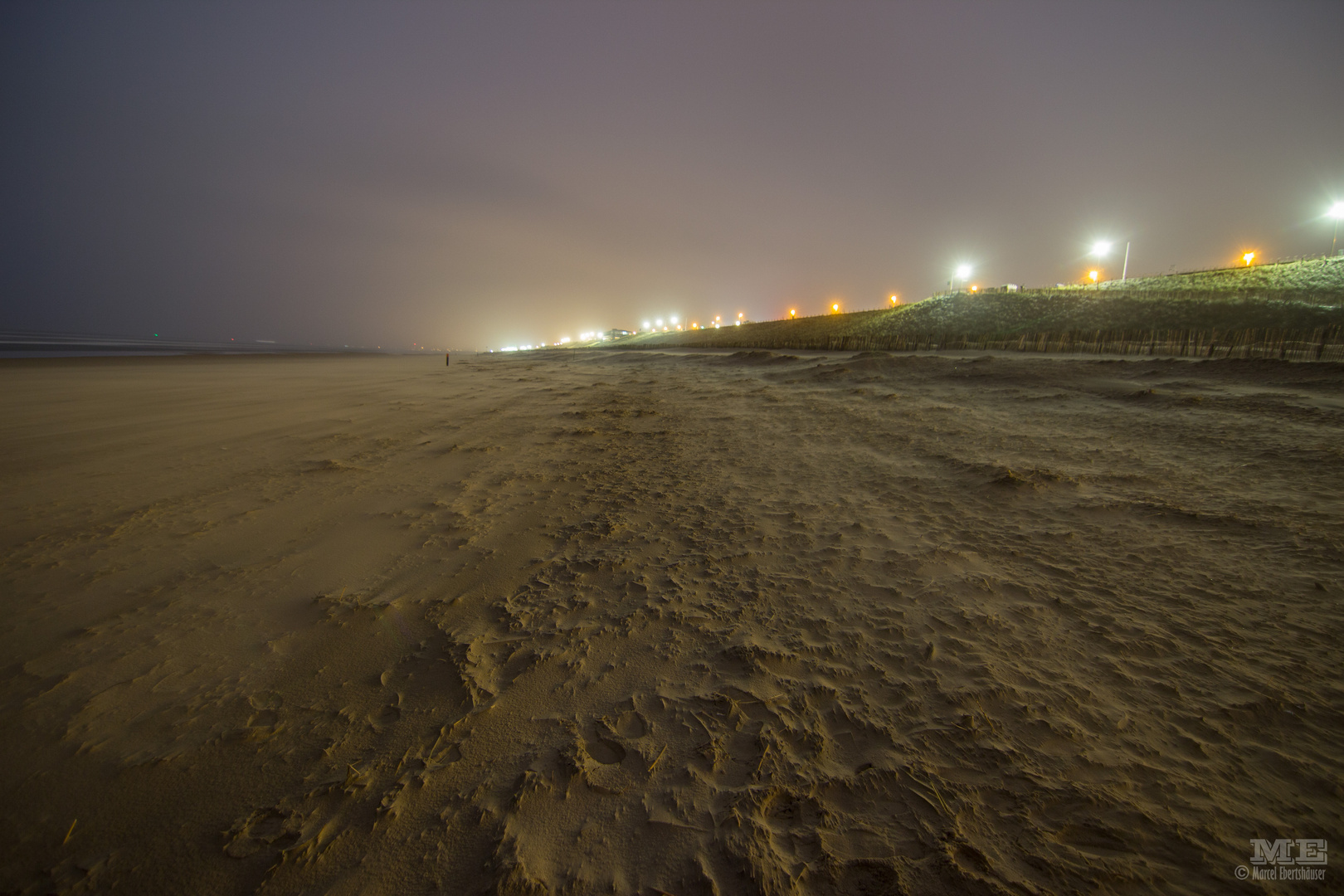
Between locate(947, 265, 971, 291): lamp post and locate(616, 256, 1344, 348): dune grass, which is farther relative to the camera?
locate(947, 265, 971, 291): lamp post

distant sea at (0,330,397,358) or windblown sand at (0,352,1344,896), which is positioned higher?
distant sea at (0,330,397,358)

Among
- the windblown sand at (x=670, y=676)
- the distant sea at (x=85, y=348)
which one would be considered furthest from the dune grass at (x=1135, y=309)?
the distant sea at (x=85, y=348)

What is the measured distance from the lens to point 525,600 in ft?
9.02

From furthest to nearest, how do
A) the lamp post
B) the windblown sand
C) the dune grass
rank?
the lamp post < the dune grass < the windblown sand

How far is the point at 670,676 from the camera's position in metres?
2.17

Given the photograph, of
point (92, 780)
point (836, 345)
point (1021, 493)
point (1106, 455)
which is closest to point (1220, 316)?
point (836, 345)

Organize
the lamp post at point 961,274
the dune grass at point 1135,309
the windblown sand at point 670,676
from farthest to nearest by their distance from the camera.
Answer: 1. the lamp post at point 961,274
2. the dune grass at point 1135,309
3. the windblown sand at point 670,676

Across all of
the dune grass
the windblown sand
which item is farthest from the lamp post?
the windblown sand

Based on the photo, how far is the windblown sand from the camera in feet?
4.82

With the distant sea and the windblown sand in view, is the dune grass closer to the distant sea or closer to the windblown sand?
the windblown sand

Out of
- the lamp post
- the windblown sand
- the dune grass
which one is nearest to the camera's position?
the windblown sand

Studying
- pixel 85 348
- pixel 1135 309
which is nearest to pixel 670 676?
pixel 1135 309

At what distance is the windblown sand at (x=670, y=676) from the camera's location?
147 cm

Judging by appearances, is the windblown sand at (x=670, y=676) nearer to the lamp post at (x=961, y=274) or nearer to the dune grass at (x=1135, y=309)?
the dune grass at (x=1135, y=309)
